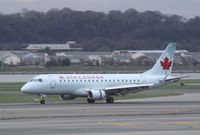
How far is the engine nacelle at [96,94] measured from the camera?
200 feet

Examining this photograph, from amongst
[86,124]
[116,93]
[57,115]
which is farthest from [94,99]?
[86,124]

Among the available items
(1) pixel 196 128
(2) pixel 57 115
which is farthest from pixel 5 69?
(1) pixel 196 128

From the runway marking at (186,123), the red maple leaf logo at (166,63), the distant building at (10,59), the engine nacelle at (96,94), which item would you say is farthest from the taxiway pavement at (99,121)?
the distant building at (10,59)

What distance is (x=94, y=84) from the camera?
63.2 metres

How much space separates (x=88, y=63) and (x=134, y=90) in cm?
12093

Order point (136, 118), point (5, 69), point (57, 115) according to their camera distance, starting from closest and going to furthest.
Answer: point (136, 118) < point (57, 115) < point (5, 69)

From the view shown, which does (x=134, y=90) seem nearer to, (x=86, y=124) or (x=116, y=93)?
(x=116, y=93)

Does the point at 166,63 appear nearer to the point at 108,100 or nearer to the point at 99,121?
the point at 108,100

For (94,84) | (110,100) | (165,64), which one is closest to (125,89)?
(110,100)

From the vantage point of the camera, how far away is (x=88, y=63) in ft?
605

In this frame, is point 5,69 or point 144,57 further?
point 144,57

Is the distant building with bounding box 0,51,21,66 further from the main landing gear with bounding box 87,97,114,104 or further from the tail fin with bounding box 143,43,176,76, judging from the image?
the main landing gear with bounding box 87,97,114,104

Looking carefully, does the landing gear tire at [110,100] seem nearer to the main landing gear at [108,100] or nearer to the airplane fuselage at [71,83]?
the main landing gear at [108,100]

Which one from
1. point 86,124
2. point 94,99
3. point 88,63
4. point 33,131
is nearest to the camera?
point 33,131
